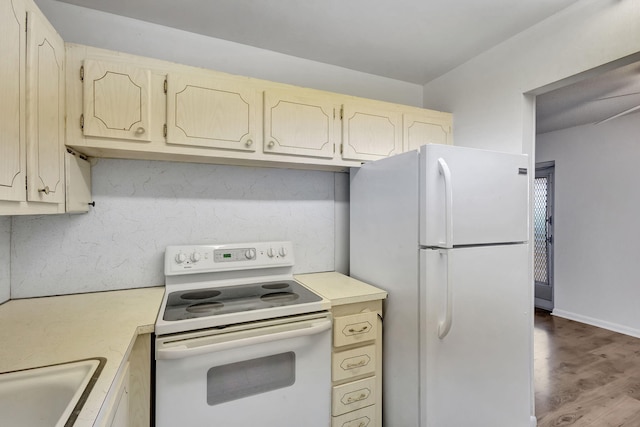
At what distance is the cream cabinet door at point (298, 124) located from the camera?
1721 millimetres

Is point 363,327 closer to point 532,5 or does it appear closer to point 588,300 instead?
point 532,5

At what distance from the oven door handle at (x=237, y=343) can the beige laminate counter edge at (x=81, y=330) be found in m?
0.12

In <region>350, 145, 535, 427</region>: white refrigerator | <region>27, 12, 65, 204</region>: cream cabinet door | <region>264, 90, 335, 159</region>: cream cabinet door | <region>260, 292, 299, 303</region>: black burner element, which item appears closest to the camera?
<region>27, 12, 65, 204</region>: cream cabinet door

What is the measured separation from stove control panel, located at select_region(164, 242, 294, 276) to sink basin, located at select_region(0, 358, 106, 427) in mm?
860

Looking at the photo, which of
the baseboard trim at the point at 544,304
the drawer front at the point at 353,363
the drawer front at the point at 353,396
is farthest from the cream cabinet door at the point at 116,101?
the baseboard trim at the point at 544,304

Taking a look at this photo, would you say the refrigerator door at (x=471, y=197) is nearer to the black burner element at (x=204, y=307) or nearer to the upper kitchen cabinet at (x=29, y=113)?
the black burner element at (x=204, y=307)

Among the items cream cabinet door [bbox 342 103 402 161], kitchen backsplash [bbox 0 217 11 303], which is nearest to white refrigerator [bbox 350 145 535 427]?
cream cabinet door [bbox 342 103 402 161]

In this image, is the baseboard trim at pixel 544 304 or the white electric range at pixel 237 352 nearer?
the white electric range at pixel 237 352

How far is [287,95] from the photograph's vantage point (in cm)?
176

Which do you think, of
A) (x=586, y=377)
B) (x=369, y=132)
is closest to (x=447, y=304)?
(x=369, y=132)

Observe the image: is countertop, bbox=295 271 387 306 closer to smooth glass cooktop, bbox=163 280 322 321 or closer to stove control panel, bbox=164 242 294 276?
smooth glass cooktop, bbox=163 280 322 321

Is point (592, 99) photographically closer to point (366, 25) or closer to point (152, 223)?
point (366, 25)

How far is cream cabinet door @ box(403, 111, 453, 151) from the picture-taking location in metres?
2.09

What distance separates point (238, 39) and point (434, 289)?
6.08ft
